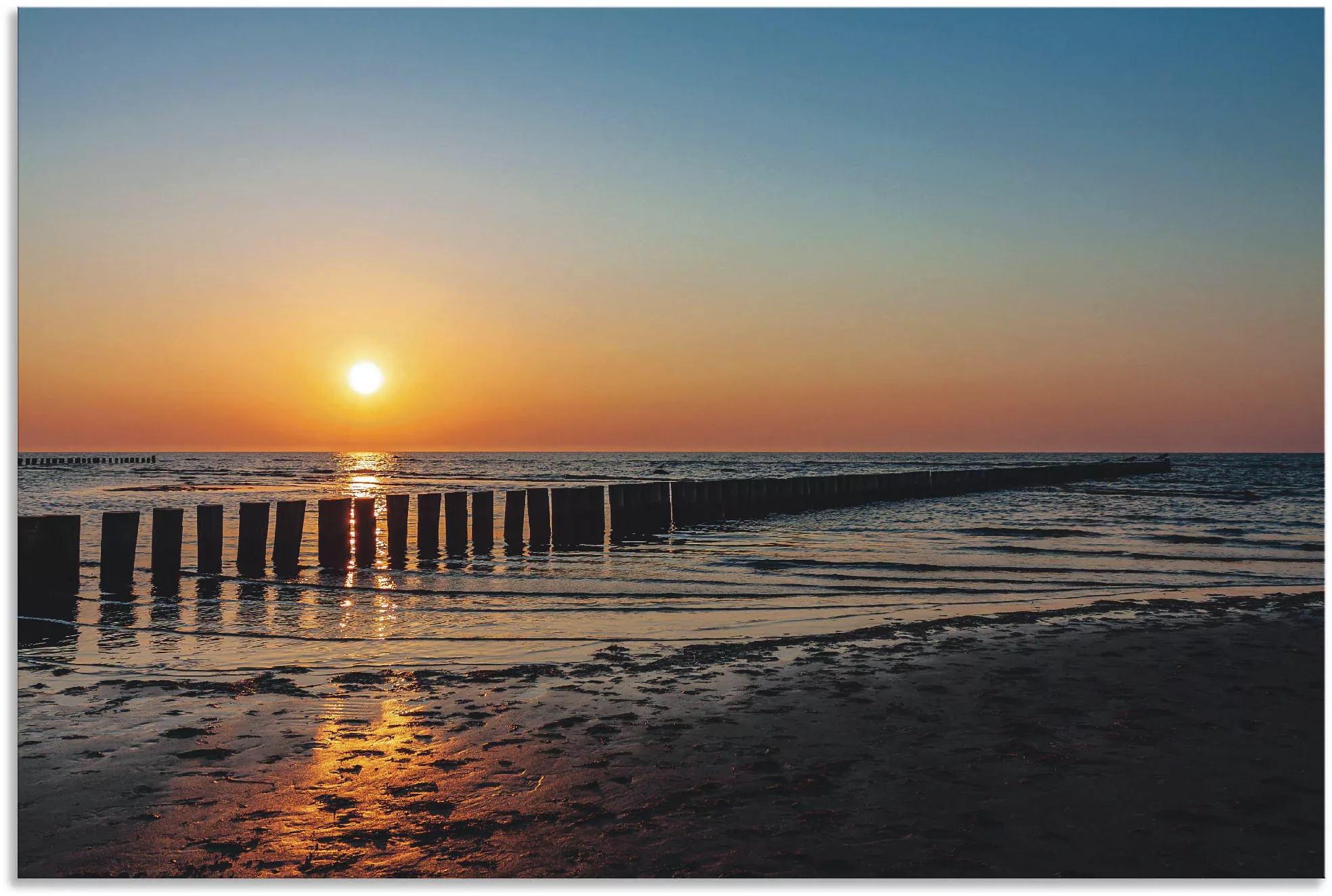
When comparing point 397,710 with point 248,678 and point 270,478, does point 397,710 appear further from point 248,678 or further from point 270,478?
point 270,478

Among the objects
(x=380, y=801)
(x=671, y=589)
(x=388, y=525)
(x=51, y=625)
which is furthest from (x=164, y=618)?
(x=380, y=801)

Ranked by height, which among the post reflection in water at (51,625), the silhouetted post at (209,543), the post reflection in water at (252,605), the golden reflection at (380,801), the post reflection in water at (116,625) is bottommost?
the post reflection in water at (252,605)

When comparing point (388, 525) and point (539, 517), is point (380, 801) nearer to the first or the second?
point (388, 525)

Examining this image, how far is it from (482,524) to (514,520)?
0.83 metres

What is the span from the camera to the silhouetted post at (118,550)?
42.1 feet

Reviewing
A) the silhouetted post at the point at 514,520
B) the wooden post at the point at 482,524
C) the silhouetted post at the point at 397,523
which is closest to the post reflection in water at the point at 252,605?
the silhouetted post at the point at 397,523

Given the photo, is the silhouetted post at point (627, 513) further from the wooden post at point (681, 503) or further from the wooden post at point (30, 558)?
the wooden post at point (30, 558)

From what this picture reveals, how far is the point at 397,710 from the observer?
642cm

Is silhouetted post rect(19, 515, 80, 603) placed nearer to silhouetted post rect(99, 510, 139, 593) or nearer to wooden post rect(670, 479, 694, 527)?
silhouetted post rect(99, 510, 139, 593)

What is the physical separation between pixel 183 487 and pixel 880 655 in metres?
52.4

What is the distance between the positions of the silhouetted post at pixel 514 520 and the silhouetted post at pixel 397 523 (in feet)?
6.81

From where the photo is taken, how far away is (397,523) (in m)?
17.2

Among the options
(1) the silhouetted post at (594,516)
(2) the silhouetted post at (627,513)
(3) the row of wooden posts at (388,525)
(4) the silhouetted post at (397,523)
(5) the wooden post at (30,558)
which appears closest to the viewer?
(5) the wooden post at (30,558)

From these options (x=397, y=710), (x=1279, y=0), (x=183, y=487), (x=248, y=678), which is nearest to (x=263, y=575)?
(x=248, y=678)
